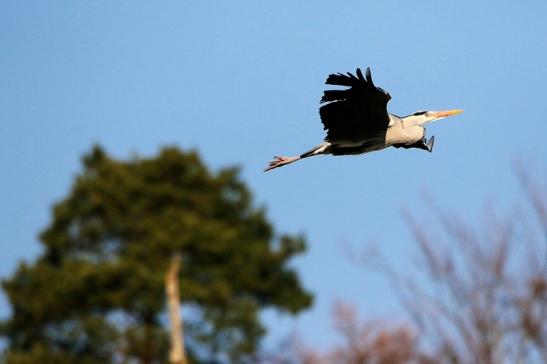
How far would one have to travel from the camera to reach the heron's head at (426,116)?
12.5 m

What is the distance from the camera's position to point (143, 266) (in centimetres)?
3019

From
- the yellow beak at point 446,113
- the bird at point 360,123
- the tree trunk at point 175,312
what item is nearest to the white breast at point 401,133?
the bird at point 360,123

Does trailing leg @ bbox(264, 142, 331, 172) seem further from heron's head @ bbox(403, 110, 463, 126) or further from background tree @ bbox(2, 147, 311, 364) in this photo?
background tree @ bbox(2, 147, 311, 364)

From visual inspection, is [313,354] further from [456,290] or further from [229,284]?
[456,290]

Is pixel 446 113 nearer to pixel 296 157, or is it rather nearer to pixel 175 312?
pixel 296 157

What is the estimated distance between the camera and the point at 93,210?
103 ft

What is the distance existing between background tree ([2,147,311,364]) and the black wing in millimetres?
17457

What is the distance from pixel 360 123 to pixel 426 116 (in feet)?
4.13

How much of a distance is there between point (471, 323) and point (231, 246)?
15712 mm

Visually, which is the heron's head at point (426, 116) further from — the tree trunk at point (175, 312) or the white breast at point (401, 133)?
the tree trunk at point (175, 312)

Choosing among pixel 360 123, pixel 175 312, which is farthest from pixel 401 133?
pixel 175 312

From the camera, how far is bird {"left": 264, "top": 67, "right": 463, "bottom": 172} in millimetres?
11430

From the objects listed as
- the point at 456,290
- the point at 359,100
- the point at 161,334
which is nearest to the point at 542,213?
the point at 456,290

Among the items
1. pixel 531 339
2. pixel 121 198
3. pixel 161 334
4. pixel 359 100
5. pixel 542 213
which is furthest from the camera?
pixel 121 198
